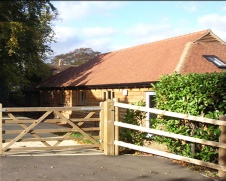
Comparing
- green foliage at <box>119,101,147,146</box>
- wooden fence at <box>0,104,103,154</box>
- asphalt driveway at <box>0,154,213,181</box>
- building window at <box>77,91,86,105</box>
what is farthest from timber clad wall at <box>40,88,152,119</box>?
asphalt driveway at <box>0,154,213,181</box>

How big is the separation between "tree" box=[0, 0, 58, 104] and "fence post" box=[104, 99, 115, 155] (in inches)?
593

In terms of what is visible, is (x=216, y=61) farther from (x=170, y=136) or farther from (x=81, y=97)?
(x=81, y=97)

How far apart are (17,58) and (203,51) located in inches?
556

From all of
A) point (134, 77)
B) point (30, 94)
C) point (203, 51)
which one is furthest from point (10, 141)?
point (30, 94)

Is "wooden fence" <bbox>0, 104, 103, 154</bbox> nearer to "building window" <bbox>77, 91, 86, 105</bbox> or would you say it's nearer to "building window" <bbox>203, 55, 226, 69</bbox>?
"building window" <bbox>203, 55, 226, 69</bbox>

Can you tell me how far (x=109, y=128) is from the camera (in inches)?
353

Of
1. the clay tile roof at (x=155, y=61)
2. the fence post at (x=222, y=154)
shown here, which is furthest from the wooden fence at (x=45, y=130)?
the clay tile roof at (x=155, y=61)

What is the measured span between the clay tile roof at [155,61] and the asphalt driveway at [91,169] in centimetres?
925

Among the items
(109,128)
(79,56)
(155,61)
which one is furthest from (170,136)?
(79,56)

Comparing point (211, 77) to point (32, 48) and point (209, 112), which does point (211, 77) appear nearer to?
point (209, 112)

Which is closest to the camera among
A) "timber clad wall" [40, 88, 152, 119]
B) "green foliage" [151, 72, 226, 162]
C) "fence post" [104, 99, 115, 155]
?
"green foliage" [151, 72, 226, 162]

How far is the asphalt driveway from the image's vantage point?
22.1ft

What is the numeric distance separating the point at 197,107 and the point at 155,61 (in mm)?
12318

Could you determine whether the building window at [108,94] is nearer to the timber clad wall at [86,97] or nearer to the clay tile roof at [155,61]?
the timber clad wall at [86,97]
